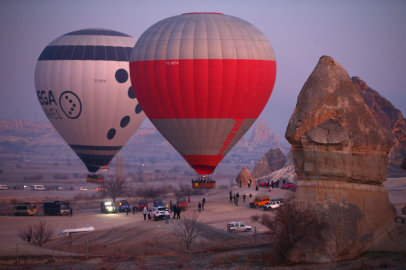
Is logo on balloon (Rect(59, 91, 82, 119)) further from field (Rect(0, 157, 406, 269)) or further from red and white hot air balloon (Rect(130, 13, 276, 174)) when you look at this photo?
red and white hot air balloon (Rect(130, 13, 276, 174))

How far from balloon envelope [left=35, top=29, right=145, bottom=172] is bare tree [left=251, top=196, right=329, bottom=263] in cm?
3671

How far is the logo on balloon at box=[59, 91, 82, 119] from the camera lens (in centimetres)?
5597

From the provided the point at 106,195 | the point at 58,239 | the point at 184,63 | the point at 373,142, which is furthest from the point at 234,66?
the point at 106,195

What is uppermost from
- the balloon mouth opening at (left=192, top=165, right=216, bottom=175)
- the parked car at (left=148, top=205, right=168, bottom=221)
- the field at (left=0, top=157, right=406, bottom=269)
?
the balloon mouth opening at (left=192, top=165, right=216, bottom=175)

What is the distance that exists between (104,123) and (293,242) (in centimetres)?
3788

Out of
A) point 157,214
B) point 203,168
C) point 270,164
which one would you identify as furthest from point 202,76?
point 270,164

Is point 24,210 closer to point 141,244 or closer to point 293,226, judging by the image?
point 141,244

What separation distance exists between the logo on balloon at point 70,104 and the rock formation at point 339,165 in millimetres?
36381

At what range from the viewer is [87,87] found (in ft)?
185

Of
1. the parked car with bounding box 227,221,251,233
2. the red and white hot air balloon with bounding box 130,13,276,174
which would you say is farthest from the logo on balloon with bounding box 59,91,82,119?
the parked car with bounding box 227,221,251,233

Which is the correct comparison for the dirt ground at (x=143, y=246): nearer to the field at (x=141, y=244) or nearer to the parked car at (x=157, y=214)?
the field at (x=141, y=244)

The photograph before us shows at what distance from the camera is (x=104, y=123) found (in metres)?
57.3

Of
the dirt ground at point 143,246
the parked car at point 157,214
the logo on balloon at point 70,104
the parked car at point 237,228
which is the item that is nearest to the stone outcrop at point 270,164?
the logo on balloon at point 70,104

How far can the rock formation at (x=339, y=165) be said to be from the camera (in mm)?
21575
